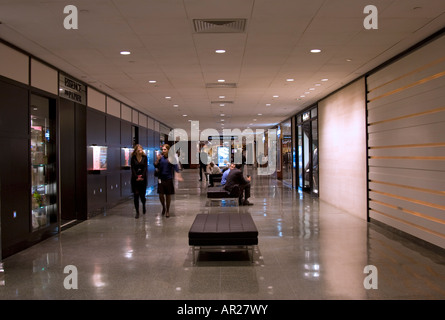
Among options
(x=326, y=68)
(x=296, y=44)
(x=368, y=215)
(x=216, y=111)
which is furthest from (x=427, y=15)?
(x=216, y=111)

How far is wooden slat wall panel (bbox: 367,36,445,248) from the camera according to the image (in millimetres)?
5613

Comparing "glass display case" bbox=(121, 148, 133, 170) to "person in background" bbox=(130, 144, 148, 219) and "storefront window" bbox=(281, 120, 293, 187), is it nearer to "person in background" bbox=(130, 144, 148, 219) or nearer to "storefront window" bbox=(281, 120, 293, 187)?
"person in background" bbox=(130, 144, 148, 219)

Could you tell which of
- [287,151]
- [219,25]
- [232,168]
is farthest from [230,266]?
[287,151]

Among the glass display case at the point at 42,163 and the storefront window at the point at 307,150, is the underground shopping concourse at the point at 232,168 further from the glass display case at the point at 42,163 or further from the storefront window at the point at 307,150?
the storefront window at the point at 307,150

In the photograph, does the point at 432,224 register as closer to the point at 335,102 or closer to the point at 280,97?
the point at 335,102

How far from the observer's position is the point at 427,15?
4.83 m

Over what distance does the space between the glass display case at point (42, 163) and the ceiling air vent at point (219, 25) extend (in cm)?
342

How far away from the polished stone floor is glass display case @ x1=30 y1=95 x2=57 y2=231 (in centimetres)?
52

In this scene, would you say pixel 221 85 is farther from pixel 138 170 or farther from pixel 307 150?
pixel 307 150

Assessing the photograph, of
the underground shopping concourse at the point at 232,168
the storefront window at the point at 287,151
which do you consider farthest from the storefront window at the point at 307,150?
the underground shopping concourse at the point at 232,168

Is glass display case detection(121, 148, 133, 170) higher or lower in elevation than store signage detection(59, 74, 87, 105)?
lower

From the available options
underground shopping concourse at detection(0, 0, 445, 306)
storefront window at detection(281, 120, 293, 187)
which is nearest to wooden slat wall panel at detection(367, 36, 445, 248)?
underground shopping concourse at detection(0, 0, 445, 306)
